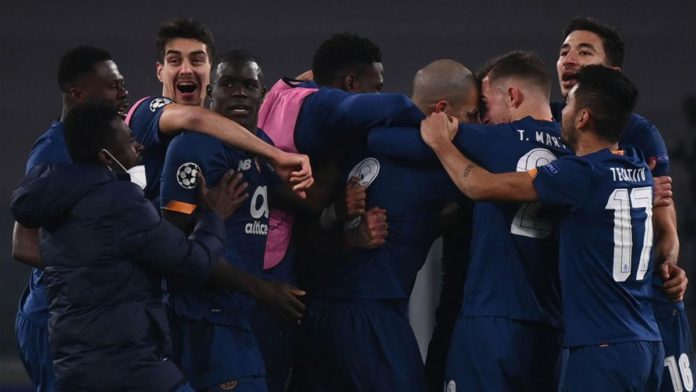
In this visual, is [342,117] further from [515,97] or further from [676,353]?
[676,353]

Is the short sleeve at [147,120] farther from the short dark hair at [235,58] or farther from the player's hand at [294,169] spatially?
the player's hand at [294,169]

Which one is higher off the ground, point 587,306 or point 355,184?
point 355,184

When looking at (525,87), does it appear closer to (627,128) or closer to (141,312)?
(627,128)

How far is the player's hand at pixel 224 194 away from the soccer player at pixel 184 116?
119 mm

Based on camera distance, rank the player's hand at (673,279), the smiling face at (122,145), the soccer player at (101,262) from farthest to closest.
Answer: the player's hand at (673,279), the smiling face at (122,145), the soccer player at (101,262)

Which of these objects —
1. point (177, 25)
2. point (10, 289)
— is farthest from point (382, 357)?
point (10, 289)

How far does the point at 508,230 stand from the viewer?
3922 millimetres

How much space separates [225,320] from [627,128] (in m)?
1.82

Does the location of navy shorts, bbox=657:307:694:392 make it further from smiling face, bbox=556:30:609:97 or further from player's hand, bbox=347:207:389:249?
player's hand, bbox=347:207:389:249

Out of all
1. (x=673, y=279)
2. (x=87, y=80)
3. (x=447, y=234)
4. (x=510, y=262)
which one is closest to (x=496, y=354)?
(x=510, y=262)

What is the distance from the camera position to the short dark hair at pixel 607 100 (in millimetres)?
3770

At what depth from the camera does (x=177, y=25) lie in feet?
17.9

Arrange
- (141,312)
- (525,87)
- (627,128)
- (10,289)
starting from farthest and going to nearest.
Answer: (10,289), (627,128), (525,87), (141,312)

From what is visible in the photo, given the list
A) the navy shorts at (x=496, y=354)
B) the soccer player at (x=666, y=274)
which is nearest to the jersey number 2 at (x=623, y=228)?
the navy shorts at (x=496, y=354)
